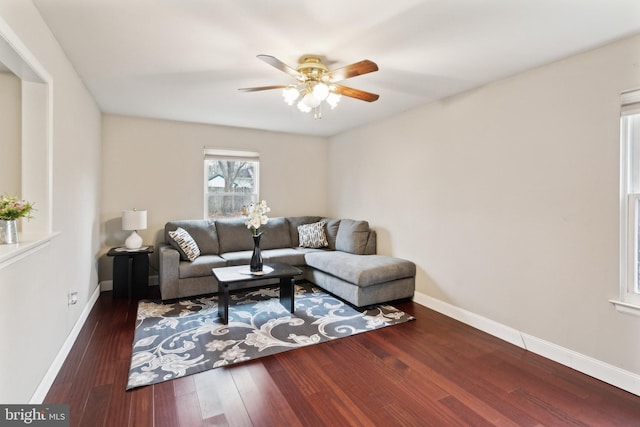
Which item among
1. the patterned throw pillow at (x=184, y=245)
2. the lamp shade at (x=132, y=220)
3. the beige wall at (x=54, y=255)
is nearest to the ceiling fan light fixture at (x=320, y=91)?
the beige wall at (x=54, y=255)

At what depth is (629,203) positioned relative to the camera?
2139mm

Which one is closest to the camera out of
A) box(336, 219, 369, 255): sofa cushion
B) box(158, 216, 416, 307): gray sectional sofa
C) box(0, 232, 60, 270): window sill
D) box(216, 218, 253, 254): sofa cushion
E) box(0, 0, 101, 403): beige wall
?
box(0, 232, 60, 270): window sill

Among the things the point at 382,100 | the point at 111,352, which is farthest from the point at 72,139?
the point at 382,100

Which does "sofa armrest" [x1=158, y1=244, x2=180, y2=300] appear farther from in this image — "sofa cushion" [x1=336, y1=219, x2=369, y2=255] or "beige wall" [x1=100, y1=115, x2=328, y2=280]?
"sofa cushion" [x1=336, y1=219, x2=369, y2=255]

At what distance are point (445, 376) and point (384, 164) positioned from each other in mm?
2826

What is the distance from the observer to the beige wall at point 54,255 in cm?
156

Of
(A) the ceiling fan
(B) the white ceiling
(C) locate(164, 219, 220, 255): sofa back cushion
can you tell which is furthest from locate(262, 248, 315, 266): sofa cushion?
(A) the ceiling fan

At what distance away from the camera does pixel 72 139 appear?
2.64 metres

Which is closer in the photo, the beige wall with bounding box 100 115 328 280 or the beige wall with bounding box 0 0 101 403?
the beige wall with bounding box 0 0 101 403

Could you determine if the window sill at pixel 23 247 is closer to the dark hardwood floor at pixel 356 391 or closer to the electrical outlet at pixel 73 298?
the electrical outlet at pixel 73 298

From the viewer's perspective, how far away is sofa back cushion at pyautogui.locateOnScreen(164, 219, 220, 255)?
4305mm

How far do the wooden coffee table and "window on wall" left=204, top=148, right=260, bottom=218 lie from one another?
1.77 meters

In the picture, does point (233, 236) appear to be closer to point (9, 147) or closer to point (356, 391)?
point (9, 147)

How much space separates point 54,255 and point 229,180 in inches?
117
